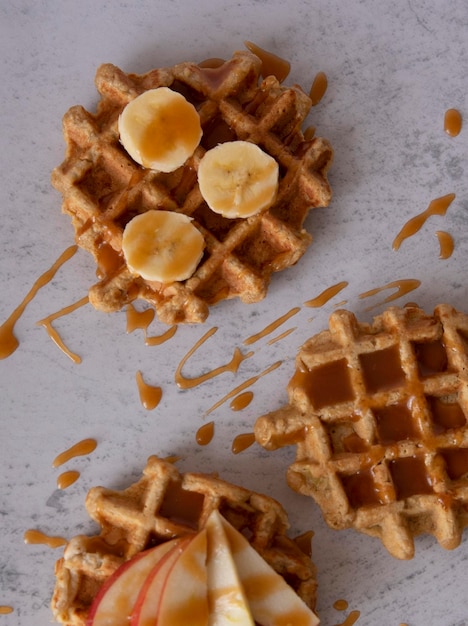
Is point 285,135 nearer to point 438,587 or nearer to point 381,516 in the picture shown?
point 381,516

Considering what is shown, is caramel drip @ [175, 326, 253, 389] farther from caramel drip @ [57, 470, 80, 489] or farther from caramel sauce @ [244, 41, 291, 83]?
caramel sauce @ [244, 41, 291, 83]

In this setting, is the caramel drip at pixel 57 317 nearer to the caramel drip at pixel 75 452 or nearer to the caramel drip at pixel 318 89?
the caramel drip at pixel 75 452

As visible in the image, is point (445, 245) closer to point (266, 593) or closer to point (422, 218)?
point (422, 218)

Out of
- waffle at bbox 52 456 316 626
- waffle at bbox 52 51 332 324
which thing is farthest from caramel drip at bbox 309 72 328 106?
waffle at bbox 52 456 316 626

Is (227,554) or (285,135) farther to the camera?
(285,135)

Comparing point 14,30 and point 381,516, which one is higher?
point 14,30

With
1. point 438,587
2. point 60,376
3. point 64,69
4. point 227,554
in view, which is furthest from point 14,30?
point 438,587

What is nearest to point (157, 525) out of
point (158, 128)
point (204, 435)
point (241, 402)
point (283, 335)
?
point (204, 435)

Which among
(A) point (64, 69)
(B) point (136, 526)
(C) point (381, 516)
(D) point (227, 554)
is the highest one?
(A) point (64, 69)
